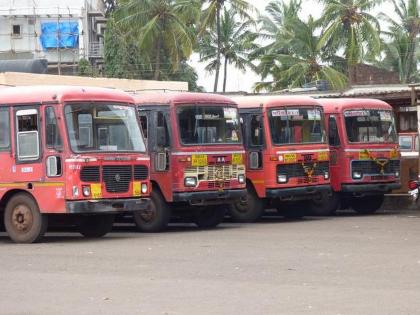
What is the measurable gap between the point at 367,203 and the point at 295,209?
94.7 inches

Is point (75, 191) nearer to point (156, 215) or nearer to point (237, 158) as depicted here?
point (156, 215)

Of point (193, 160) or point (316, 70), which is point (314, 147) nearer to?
point (193, 160)

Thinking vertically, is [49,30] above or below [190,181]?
above

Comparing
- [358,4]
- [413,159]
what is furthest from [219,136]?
[358,4]

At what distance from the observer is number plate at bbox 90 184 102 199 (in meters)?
16.7

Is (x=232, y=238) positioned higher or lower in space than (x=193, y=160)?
lower

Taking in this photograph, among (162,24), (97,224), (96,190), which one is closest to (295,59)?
(162,24)

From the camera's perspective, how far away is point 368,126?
2375 cm

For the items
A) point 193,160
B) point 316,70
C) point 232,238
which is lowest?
point 232,238

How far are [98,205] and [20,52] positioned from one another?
→ 48.3 m

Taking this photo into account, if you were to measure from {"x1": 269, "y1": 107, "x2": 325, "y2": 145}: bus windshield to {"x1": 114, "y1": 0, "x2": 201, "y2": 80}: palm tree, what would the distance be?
26861mm

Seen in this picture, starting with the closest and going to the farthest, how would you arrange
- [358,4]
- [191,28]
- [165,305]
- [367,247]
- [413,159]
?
[165,305], [367,247], [413,159], [358,4], [191,28]

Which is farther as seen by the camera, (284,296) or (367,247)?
(367,247)

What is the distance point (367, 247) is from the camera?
599 inches
